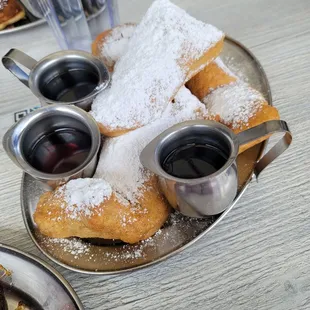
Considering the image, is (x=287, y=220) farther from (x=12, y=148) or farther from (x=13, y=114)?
(x=13, y=114)

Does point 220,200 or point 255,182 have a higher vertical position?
point 220,200

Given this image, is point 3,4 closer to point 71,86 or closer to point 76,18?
point 76,18

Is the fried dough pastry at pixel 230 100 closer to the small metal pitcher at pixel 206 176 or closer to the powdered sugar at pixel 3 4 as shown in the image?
the small metal pitcher at pixel 206 176

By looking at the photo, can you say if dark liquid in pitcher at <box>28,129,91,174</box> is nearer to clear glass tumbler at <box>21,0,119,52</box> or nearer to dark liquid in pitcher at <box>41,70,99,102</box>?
dark liquid in pitcher at <box>41,70,99,102</box>

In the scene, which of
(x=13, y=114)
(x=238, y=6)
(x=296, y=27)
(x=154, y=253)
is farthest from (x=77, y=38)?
(x=154, y=253)

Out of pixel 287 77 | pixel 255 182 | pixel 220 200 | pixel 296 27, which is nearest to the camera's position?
pixel 220 200
